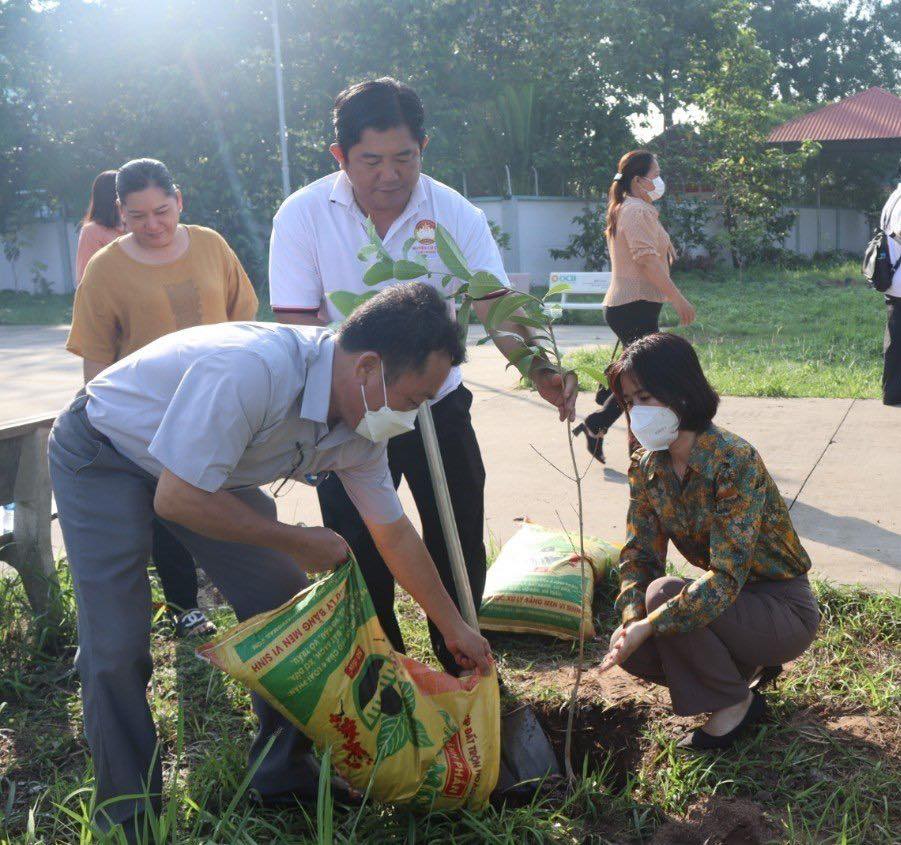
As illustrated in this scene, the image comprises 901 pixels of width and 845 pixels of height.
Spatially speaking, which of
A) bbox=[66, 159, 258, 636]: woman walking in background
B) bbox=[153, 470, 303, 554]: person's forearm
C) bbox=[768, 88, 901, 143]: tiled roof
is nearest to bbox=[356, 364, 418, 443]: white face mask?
bbox=[153, 470, 303, 554]: person's forearm

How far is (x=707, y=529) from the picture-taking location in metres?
2.69

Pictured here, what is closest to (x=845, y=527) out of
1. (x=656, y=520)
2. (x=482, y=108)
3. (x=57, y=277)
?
(x=656, y=520)

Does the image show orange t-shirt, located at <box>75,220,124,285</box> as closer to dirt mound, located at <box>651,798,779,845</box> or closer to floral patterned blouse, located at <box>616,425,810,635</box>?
floral patterned blouse, located at <box>616,425,810,635</box>

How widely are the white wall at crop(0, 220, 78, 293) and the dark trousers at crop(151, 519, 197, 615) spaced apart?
80.8 ft

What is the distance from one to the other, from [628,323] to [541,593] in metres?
2.49

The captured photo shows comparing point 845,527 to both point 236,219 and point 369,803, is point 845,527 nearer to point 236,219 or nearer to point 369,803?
point 369,803

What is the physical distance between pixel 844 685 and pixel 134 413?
215cm

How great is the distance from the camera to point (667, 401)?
8.55 feet

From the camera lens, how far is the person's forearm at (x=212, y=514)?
202 cm

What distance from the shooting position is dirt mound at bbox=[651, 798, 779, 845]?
7.61 feet

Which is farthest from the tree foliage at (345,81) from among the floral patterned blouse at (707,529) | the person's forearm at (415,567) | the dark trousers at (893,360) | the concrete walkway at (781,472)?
the person's forearm at (415,567)

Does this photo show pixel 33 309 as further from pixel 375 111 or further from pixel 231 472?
pixel 231 472

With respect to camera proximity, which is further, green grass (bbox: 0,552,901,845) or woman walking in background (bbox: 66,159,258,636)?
woman walking in background (bbox: 66,159,258,636)

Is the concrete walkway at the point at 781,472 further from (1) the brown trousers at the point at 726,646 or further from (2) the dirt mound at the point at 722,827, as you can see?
(2) the dirt mound at the point at 722,827
